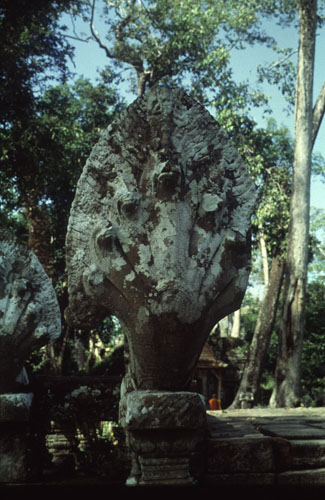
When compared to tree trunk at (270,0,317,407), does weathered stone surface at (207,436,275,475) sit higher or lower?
lower

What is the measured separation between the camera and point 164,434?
1560 mm

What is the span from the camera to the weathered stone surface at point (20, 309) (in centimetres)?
216

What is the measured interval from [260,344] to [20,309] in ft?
28.2

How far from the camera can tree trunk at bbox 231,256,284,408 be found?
9.68 metres

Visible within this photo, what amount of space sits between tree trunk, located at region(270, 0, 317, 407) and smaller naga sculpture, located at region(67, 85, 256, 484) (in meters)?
6.65

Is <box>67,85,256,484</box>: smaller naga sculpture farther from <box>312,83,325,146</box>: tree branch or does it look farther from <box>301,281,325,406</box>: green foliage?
<box>301,281,325,406</box>: green foliage

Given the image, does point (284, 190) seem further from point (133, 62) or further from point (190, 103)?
point (190, 103)

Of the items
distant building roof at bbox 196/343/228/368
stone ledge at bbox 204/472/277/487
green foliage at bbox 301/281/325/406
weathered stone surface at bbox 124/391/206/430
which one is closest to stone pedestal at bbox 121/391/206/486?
weathered stone surface at bbox 124/391/206/430

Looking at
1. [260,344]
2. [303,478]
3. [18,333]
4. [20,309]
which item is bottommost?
[303,478]

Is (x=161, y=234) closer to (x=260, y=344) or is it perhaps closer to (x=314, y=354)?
(x=260, y=344)

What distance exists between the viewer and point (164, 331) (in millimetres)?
1641

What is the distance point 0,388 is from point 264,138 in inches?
541

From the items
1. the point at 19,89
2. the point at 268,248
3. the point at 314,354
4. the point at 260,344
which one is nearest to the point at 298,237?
the point at 260,344

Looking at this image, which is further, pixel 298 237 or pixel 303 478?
pixel 298 237
